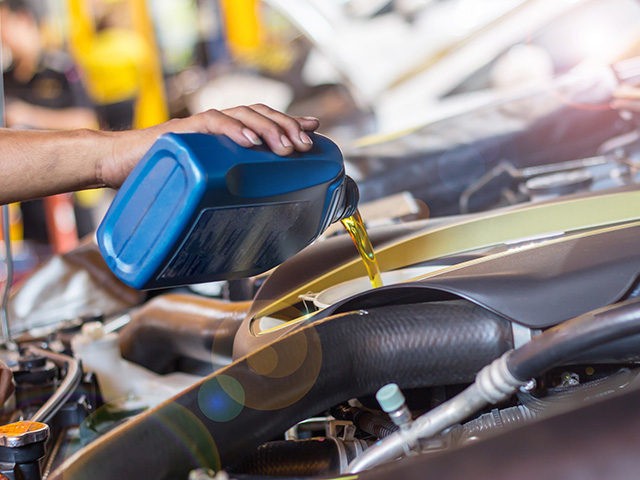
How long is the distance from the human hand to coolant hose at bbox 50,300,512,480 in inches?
7.1

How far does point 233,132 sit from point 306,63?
3.75m

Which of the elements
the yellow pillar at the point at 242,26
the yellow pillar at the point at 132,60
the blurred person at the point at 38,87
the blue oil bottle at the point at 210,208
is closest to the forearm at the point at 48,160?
the blue oil bottle at the point at 210,208

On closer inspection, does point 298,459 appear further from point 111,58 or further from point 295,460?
point 111,58

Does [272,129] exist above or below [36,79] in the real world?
above

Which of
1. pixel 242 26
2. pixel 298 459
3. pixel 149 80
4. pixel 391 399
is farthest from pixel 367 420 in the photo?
pixel 149 80

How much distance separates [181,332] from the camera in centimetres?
125

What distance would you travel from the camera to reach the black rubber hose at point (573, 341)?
0.60 meters

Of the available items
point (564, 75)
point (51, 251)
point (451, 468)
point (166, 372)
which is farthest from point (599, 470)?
point (51, 251)

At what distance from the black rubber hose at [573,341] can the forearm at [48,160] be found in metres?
0.46

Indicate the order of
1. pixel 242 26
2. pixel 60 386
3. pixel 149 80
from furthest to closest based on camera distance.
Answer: pixel 149 80 → pixel 242 26 → pixel 60 386

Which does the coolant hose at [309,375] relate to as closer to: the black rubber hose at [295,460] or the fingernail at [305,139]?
the black rubber hose at [295,460]

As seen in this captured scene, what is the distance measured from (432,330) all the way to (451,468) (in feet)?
0.83

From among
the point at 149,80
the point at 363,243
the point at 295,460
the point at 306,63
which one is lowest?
the point at 149,80

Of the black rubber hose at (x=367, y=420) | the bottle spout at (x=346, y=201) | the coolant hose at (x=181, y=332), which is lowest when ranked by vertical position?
the coolant hose at (x=181, y=332)
